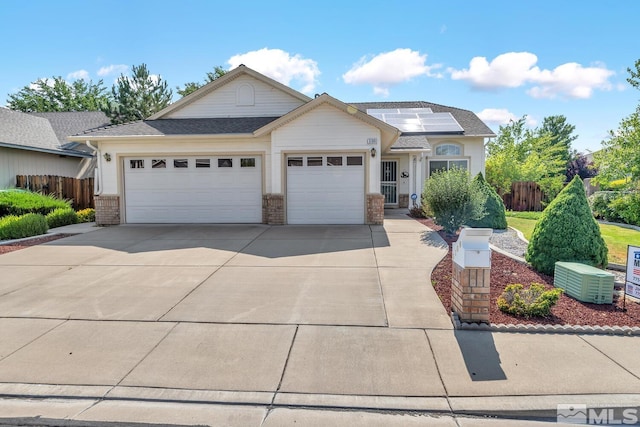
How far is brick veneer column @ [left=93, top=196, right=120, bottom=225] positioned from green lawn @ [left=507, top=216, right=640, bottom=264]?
13165 millimetres

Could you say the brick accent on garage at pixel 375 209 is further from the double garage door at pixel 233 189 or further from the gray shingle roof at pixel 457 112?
the gray shingle roof at pixel 457 112

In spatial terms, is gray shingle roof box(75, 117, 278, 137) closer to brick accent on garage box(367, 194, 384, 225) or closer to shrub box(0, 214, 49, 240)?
shrub box(0, 214, 49, 240)

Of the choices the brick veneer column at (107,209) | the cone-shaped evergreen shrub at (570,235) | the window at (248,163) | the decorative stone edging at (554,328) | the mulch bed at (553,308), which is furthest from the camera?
the brick veneer column at (107,209)

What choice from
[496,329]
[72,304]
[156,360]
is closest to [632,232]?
[496,329]

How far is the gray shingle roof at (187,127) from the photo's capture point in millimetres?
13205

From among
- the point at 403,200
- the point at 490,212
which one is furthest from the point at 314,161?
the point at 403,200

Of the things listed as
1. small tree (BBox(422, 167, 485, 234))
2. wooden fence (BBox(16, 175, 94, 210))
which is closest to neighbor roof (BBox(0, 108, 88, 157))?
Result: wooden fence (BBox(16, 175, 94, 210))

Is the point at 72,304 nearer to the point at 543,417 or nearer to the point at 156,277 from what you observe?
the point at 156,277

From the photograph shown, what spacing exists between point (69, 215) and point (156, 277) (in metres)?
9.41

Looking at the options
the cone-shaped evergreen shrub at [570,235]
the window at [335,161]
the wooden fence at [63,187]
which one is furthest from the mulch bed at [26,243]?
the cone-shaped evergreen shrub at [570,235]

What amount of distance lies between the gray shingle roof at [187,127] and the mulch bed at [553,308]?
8.97 meters

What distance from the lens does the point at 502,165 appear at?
20953 millimetres

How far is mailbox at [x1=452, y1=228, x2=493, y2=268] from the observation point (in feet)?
15.5

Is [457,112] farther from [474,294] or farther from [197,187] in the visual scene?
[474,294]
